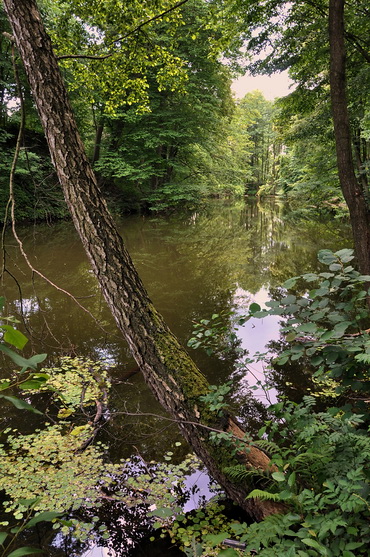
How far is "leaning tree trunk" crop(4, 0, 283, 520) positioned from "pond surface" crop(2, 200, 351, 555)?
312 mm

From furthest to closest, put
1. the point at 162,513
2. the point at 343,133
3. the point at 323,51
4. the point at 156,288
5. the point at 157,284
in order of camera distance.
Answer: the point at 157,284 → the point at 156,288 → the point at 323,51 → the point at 343,133 → the point at 162,513

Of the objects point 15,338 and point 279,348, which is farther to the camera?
point 279,348

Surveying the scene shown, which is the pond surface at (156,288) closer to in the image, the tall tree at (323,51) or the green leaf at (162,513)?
the green leaf at (162,513)

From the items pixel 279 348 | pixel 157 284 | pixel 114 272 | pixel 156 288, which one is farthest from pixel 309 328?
pixel 157 284

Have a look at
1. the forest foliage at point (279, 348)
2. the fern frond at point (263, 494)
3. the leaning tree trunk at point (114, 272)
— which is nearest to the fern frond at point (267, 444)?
the forest foliage at point (279, 348)

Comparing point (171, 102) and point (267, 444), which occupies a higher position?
point (171, 102)

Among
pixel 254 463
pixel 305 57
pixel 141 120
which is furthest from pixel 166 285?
pixel 141 120

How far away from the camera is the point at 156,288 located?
24.4ft

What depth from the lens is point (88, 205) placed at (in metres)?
2.35

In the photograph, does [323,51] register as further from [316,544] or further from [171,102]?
[171,102]

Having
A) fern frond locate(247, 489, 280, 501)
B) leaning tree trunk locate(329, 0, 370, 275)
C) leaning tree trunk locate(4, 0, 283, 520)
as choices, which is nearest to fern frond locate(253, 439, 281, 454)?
leaning tree trunk locate(4, 0, 283, 520)

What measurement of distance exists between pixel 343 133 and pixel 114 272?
9.79 ft

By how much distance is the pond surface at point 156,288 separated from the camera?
11.8ft

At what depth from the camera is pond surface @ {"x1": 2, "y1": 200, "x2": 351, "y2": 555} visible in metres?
3.58
